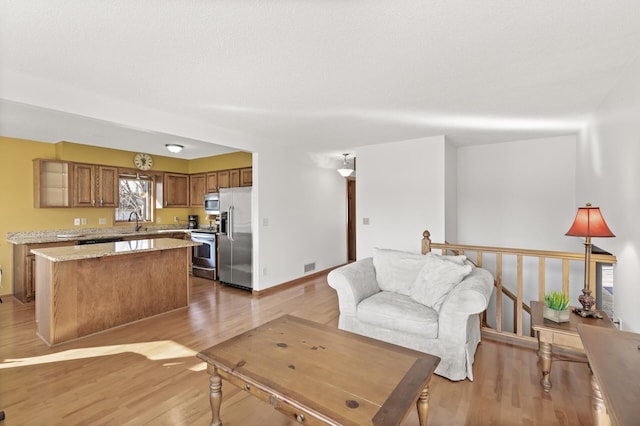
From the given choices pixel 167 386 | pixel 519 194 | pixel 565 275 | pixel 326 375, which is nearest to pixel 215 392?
pixel 326 375

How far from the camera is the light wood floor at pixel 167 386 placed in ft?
6.29

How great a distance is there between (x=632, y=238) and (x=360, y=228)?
3.35 metres

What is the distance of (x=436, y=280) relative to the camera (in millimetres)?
2688

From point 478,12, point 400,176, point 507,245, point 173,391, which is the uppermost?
point 478,12

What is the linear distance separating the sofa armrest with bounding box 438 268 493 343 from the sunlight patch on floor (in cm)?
224

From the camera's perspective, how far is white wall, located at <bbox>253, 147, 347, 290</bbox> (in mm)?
4715

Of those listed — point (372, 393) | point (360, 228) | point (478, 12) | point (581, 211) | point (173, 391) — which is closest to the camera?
point (372, 393)

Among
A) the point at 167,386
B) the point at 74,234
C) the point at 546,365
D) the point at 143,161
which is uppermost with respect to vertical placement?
the point at 143,161

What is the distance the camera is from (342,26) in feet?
5.71

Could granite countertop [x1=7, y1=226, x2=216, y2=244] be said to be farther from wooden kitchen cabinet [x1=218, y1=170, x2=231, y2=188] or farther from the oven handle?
wooden kitchen cabinet [x1=218, y1=170, x2=231, y2=188]

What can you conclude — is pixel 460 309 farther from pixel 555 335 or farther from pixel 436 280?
pixel 555 335

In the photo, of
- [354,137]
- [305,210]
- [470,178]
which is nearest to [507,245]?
[470,178]

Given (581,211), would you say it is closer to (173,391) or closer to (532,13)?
(532,13)

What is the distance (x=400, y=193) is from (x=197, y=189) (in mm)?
4389
